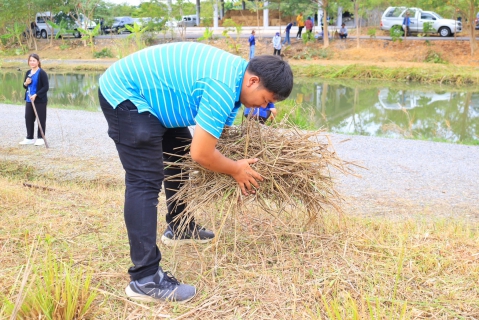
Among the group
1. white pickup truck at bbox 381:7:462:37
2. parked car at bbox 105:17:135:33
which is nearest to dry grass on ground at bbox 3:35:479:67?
white pickup truck at bbox 381:7:462:37

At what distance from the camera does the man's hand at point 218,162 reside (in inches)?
88.6

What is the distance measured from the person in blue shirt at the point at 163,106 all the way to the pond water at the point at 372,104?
5065mm

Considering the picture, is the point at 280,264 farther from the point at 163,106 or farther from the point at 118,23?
the point at 118,23

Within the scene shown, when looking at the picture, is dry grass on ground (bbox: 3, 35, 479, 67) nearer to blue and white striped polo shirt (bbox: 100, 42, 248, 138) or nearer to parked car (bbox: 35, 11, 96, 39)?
parked car (bbox: 35, 11, 96, 39)

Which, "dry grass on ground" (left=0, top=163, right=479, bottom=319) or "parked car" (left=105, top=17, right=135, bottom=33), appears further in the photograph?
"parked car" (left=105, top=17, right=135, bottom=33)

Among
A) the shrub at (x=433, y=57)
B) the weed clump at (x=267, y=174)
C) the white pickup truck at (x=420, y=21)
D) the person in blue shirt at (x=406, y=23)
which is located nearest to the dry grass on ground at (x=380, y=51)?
the shrub at (x=433, y=57)

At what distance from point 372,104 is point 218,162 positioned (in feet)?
40.2

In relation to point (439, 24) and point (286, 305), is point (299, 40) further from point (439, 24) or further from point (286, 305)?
point (286, 305)

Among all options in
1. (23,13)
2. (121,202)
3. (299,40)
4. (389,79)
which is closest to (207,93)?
(121,202)

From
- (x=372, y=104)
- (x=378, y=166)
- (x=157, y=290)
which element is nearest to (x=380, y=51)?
(x=372, y=104)

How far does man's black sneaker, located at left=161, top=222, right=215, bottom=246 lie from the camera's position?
302 centimetres

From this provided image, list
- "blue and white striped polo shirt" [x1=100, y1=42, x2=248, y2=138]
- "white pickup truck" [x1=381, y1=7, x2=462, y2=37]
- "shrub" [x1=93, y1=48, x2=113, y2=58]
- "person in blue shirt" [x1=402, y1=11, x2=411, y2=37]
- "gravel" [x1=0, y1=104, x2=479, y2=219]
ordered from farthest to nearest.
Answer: "shrub" [x1=93, y1=48, x2=113, y2=58]
"white pickup truck" [x1=381, y1=7, x2=462, y2=37]
"person in blue shirt" [x1=402, y1=11, x2=411, y2=37]
"gravel" [x1=0, y1=104, x2=479, y2=219]
"blue and white striped polo shirt" [x1=100, y1=42, x2=248, y2=138]

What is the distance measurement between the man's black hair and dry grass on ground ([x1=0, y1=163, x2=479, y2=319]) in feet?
2.59

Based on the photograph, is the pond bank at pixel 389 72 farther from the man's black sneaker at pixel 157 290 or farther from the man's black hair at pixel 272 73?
the man's black sneaker at pixel 157 290
